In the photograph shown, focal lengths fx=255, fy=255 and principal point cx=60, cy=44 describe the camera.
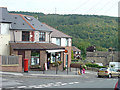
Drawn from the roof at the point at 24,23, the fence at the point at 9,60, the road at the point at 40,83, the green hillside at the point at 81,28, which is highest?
the green hillside at the point at 81,28

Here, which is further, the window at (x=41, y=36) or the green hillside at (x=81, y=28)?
the green hillside at (x=81, y=28)

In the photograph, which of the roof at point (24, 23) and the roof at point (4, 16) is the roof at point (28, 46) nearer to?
the roof at point (24, 23)

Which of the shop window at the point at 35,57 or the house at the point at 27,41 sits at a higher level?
the house at the point at 27,41

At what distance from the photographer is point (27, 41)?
1315 inches

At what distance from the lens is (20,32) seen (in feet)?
108

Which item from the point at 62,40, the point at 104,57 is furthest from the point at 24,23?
the point at 104,57

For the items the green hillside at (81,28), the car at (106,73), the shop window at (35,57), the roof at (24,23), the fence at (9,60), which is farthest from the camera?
the green hillside at (81,28)

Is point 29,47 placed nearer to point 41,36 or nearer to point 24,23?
point 41,36

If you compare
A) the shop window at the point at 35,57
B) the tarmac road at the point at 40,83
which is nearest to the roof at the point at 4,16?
the shop window at the point at 35,57

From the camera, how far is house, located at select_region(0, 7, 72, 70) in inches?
1208

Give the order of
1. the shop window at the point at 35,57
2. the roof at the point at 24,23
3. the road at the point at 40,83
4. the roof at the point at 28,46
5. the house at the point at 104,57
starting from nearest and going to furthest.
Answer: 1. the road at the point at 40,83
2. the roof at the point at 28,46
3. the shop window at the point at 35,57
4. the roof at the point at 24,23
5. the house at the point at 104,57

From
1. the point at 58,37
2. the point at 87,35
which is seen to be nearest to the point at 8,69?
the point at 58,37

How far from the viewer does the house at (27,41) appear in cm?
3069

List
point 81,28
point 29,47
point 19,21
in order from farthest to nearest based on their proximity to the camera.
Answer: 1. point 81,28
2. point 19,21
3. point 29,47
